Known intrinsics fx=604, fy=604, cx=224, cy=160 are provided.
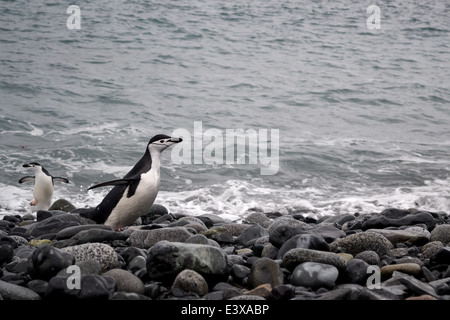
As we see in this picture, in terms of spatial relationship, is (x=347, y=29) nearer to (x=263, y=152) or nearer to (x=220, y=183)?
(x=263, y=152)

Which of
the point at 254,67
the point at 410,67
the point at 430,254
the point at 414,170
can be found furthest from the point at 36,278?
the point at 410,67

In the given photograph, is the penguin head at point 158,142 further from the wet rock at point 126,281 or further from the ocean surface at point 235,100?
the wet rock at point 126,281

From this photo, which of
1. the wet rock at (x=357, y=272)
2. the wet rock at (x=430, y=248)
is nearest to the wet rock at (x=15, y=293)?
the wet rock at (x=357, y=272)

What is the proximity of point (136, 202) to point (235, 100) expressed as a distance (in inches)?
426

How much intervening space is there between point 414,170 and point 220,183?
12.6 feet

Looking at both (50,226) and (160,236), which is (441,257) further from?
(50,226)

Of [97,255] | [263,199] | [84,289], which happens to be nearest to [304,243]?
[97,255]

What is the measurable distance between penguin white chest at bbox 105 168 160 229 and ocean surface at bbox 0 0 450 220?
2393 millimetres

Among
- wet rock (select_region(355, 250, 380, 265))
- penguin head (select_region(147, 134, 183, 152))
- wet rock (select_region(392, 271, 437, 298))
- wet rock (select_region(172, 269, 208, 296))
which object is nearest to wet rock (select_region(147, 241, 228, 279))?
wet rock (select_region(172, 269, 208, 296))

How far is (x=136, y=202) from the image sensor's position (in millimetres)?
6059

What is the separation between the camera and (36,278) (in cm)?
377

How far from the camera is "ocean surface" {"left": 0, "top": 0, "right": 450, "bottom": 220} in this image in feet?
33.4

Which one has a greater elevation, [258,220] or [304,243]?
[304,243]

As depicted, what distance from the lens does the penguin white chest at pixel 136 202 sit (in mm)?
6055
